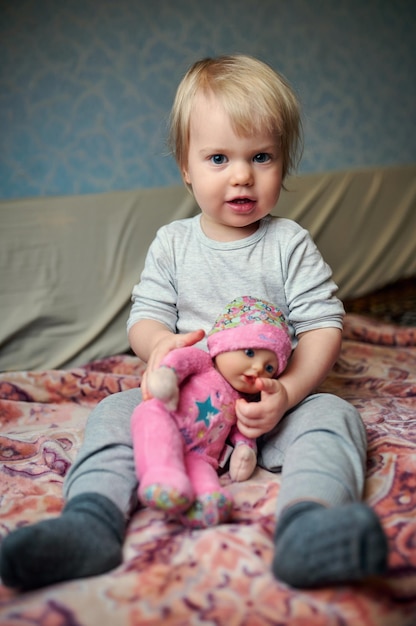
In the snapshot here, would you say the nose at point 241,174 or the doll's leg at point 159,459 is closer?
the doll's leg at point 159,459

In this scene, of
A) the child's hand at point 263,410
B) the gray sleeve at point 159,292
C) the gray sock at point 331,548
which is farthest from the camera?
the gray sleeve at point 159,292

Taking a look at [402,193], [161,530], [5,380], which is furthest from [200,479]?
[402,193]

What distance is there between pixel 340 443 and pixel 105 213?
0.94 metres

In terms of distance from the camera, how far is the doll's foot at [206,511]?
774 millimetres

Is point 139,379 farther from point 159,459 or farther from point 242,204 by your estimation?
point 159,459

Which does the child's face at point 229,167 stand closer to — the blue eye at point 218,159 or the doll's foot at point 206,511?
the blue eye at point 218,159

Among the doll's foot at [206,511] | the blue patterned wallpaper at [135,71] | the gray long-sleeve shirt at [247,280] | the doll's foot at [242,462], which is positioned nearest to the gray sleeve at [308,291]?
the gray long-sleeve shirt at [247,280]

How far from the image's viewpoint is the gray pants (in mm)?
773

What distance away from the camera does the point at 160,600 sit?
663 mm

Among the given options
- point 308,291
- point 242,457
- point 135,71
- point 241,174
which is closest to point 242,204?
point 241,174

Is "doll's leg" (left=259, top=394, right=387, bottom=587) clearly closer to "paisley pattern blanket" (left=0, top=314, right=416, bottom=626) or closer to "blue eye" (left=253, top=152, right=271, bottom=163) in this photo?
"paisley pattern blanket" (left=0, top=314, right=416, bottom=626)

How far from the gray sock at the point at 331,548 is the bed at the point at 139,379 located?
27mm

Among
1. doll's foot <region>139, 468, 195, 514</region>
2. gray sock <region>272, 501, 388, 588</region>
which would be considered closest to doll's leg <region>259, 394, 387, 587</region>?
gray sock <region>272, 501, 388, 588</region>

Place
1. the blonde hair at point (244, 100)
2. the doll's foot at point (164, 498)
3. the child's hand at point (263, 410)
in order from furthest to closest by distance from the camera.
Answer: the blonde hair at point (244, 100), the child's hand at point (263, 410), the doll's foot at point (164, 498)
